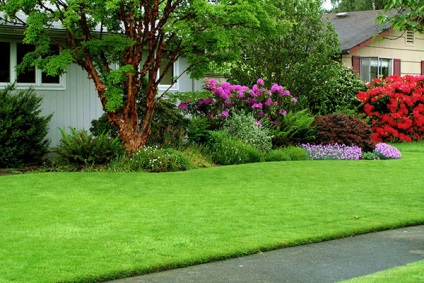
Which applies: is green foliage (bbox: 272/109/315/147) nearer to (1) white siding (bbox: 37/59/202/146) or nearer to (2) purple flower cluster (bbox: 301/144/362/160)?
(2) purple flower cluster (bbox: 301/144/362/160)

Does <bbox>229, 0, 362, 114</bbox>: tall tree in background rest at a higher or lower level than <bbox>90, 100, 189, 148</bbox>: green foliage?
higher

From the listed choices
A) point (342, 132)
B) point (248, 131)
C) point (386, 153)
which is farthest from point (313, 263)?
point (342, 132)

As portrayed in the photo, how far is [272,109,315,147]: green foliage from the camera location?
18.0m

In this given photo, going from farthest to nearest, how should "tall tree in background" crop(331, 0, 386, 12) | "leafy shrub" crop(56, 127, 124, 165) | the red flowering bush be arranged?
"tall tree in background" crop(331, 0, 386, 12)
the red flowering bush
"leafy shrub" crop(56, 127, 124, 165)

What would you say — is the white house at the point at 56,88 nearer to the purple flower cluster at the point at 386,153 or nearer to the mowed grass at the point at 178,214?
the mowed grass at the point at 178,214

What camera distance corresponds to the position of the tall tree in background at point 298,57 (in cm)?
2017

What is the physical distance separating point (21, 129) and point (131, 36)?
3.22m

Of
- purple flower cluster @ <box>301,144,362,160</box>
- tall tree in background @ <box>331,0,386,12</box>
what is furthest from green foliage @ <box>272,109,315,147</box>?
tall tree in background @ <box>331,0,386,12</box>

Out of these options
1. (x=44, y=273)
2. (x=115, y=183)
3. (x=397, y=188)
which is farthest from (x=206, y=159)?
(x=44, y=273)

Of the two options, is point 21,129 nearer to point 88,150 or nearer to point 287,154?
point 88,150

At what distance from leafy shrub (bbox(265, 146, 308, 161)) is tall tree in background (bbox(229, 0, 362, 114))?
11.6 ft

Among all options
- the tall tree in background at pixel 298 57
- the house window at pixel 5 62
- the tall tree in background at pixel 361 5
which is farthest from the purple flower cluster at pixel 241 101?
the tall tree in background at pixel 361 5

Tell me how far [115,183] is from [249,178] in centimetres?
272

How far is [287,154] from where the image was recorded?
1680cm
